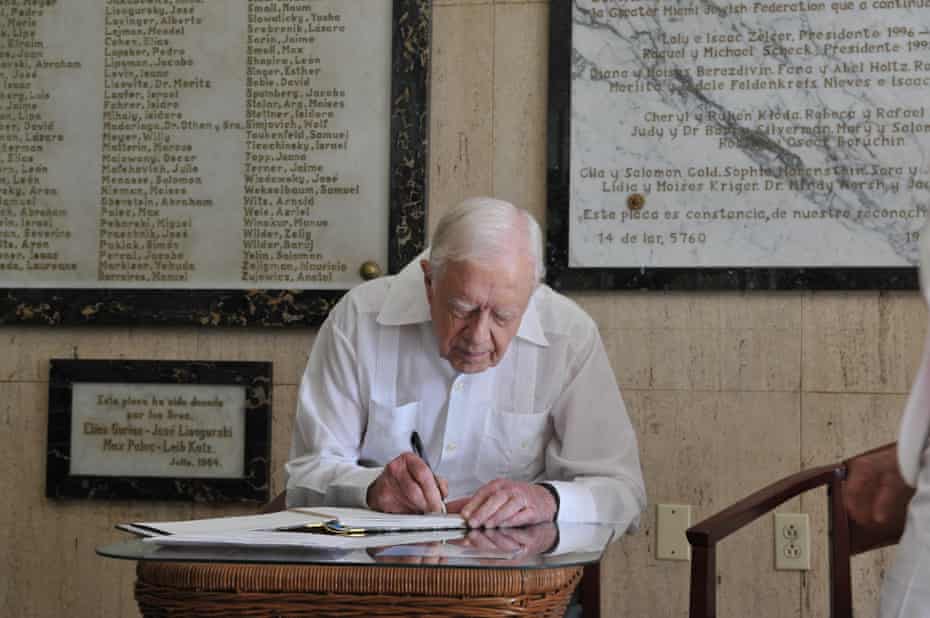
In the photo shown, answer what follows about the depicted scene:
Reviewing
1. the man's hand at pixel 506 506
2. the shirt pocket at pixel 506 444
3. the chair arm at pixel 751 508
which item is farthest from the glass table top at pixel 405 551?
the shirt pocket at pixel 506 444

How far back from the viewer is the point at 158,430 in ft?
11.5

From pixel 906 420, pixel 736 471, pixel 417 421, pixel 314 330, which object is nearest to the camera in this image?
pixel 906 420

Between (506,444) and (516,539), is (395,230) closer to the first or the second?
(506,444)

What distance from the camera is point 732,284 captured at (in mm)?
3213

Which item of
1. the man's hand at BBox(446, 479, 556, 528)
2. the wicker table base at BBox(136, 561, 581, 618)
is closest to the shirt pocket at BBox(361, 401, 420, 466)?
the man's hand at BBox(446, 479, 556, 528)

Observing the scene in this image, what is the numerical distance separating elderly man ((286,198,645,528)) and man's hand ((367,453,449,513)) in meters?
0.13

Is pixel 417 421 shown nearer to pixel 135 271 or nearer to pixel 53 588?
pixel 135 271

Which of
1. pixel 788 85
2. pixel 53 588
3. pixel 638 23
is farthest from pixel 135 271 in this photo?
pixel 788 85

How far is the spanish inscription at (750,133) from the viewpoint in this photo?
3172 mm

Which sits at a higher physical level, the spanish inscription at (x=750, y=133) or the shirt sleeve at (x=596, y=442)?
the spanish inscription at (x=750, y=133)

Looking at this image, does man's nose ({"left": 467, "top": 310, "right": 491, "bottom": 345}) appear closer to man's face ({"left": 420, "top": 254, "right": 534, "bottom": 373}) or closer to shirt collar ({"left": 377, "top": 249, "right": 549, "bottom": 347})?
man's face ({"left": 420, "top": 254, "right": 534, "bottom": 373})

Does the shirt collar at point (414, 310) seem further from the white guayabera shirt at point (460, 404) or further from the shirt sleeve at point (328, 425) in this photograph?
the shirt sleeve at point (328, 425)

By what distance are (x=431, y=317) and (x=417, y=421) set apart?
0.76 feet

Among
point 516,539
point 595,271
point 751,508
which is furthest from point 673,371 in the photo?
point 516,539
